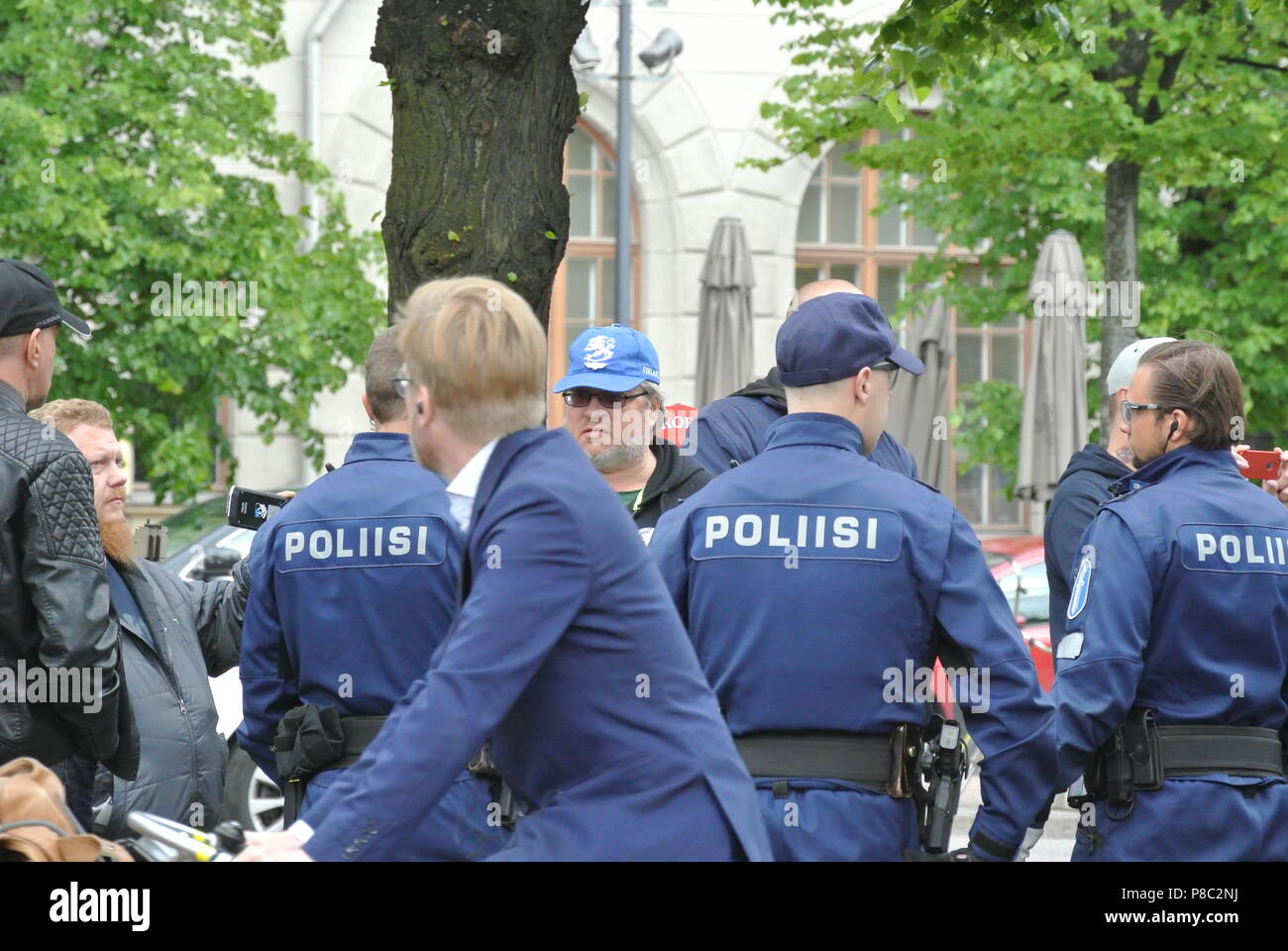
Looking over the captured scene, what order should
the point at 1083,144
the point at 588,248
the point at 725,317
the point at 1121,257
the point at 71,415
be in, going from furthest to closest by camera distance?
the point at 588,248 < the point at 725,317 < the point at 1121,257 < the point at 1083,144 < the point at 71,415

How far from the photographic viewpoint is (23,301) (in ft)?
14.6

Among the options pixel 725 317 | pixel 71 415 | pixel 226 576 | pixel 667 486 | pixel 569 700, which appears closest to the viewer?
pixel 569 700

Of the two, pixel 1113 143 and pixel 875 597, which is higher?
pixel 1113 143

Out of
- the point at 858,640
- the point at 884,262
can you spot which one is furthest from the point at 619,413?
the point at 884,262

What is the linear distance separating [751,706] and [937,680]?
42 cm

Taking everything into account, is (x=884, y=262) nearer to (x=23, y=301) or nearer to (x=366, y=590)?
(x=23, y=301)

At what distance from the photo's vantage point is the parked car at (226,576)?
823 cm

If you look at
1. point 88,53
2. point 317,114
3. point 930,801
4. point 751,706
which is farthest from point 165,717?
point 317,114

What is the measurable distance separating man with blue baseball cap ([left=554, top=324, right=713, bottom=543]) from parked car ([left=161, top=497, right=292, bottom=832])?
238cm

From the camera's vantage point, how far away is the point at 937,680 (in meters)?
3.94

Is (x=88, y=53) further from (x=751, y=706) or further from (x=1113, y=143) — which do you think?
(x=751, y=706)

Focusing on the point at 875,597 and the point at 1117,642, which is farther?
the point at 1117,642

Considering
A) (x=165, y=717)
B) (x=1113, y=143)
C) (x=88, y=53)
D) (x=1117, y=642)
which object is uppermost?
(x=88, y=53)

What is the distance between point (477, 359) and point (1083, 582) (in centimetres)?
209
